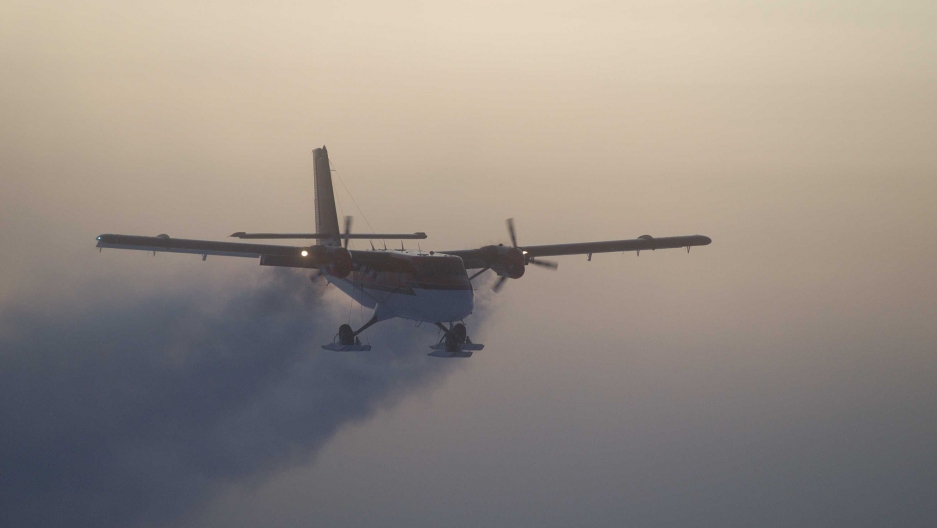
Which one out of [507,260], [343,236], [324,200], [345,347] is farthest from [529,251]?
[324,200]

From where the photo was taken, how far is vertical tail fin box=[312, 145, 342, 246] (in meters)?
59.3

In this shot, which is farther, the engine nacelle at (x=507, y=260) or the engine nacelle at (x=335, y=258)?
the engine nacelle at (x=507, y=260)

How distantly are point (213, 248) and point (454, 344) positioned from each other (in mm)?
13565

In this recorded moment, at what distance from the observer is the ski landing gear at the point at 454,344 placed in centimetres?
4772

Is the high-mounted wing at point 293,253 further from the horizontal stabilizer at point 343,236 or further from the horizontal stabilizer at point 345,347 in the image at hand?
the horizontal stabilizer at point 345,347

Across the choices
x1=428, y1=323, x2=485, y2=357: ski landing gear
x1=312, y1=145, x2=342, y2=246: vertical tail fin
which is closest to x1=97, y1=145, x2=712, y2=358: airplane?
x1=428, y1=323, x2=485, y2=357: ski landing gear

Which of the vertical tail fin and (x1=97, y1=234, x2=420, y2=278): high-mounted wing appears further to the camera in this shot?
the vertical tail fin

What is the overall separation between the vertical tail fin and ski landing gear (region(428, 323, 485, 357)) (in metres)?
12.9

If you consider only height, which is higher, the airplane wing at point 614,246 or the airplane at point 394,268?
the airplane wing at point 614,246

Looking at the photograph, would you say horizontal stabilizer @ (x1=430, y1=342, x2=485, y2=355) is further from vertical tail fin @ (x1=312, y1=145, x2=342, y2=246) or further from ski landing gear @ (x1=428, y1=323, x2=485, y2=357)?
vertical tail fin @ (x1=312, y1=145, x2=342, y2=246)

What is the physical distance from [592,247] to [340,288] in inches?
615

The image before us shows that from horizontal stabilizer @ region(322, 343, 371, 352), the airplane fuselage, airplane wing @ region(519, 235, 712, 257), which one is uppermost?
airplane wing @ region(519, 235, 712, 257)

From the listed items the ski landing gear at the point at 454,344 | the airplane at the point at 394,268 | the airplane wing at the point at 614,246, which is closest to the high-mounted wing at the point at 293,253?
the airplane at the point at 394,268

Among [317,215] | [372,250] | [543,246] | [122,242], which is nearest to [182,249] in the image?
[122,242]
